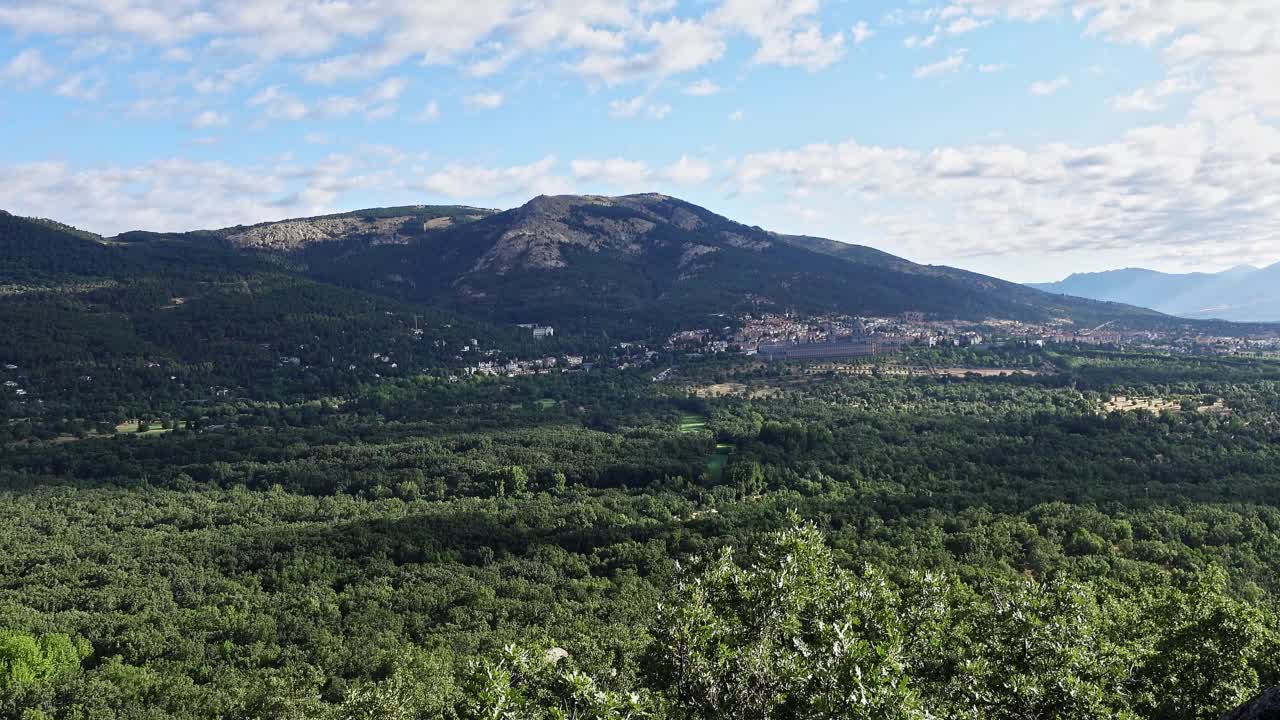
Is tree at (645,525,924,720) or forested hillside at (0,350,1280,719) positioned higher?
tree at (645,525,924,720)

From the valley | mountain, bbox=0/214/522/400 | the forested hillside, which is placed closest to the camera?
the forested hillside

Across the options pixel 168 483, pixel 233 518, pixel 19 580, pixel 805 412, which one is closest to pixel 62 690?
pixel 19 580

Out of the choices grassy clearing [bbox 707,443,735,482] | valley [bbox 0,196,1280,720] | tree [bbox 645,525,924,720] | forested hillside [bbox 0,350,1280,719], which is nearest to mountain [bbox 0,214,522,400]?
valley [bbox 0,196,1280,720]

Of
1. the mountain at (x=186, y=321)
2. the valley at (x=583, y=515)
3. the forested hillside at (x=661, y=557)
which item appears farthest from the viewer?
the mountain at (x=186, y=321)

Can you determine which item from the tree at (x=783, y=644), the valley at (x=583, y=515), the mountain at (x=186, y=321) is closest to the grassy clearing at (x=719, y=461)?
the valley at (x=583, y=515)

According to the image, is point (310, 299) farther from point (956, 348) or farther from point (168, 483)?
point (956, 348)

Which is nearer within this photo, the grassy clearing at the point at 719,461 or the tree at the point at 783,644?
the tree at the point at 783,644

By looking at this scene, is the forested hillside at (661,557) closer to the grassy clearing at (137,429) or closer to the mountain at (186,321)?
the grassy clearing at (137,429)

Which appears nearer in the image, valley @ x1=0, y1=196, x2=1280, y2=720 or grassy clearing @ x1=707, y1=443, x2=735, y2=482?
valley @ x1=0, y1=196, x2=1280, y2=720

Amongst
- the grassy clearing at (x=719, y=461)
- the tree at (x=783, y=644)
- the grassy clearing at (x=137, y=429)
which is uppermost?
the tree at (x=783, y=644)

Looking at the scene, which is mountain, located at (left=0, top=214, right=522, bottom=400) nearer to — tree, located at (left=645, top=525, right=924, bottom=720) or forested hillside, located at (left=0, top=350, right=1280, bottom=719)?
forested hillside, located at (left=0, top=350, right=1280, bottom=719)

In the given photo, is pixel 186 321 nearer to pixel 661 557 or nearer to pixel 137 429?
pixel 137 429

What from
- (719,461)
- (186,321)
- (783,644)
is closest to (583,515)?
(719,461)
